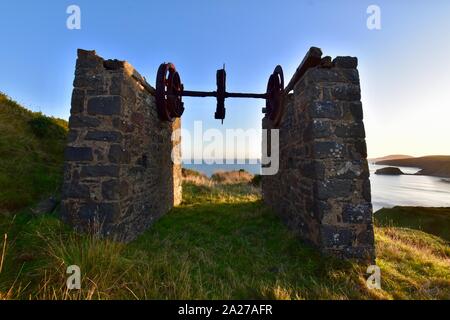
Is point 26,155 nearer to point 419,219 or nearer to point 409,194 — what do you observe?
point 419,219

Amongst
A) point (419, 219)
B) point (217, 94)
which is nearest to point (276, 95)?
point (217, 94)

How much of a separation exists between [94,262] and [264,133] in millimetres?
6382

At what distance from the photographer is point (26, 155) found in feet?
20.2

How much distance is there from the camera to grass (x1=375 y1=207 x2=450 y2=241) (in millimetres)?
11000

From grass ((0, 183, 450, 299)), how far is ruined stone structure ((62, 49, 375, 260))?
0.36 meters

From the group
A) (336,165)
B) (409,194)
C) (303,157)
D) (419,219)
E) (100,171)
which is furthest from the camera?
(409,194)

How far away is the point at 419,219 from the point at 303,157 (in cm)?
1145

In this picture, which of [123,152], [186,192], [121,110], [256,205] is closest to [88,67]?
[121,110]

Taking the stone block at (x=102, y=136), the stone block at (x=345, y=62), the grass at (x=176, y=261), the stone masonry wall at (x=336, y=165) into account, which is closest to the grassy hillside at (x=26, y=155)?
the grass at (x=176, y=261)

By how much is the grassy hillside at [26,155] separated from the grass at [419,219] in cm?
1191

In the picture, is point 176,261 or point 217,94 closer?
point 176,261

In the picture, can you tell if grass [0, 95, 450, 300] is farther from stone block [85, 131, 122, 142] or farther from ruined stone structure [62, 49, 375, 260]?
stone block [85, 131, 122, 142]

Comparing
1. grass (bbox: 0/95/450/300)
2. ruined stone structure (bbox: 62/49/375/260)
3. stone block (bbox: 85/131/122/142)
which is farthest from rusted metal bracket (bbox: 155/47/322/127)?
grass (bbox: 0/95/450/300)
